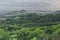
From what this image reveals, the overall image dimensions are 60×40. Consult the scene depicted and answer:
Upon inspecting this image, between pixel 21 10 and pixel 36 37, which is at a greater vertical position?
pixel 36 37

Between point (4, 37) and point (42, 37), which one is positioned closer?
point (42, 37)

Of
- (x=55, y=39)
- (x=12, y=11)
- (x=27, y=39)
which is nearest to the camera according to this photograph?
(x=55, y=39)

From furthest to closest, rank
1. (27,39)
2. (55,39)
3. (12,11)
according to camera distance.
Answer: (12,11) < (27,39) < (55,39)

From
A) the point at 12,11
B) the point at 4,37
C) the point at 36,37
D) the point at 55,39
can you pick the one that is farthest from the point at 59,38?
the point at 12,11

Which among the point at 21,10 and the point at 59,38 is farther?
the point at 21,10

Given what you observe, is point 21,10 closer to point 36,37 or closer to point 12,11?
point 12,11

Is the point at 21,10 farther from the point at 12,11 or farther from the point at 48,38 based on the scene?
the point at 48,38

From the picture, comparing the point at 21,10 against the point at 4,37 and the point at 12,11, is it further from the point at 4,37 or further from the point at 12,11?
the point at 4,37

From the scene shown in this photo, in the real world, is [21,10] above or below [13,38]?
below

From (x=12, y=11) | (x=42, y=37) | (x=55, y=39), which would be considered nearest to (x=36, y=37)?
(x=42, y=37)
